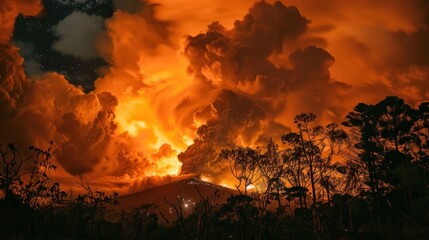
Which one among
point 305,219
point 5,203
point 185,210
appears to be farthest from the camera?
point 185,210

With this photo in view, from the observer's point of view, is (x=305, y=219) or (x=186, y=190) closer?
(x=305, y=219)

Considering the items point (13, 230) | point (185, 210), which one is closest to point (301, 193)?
point (13, 230)

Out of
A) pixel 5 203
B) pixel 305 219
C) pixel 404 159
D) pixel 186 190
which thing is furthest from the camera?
pixel 186 190

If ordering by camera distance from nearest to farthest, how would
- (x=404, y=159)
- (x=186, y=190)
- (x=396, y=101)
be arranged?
(x=404, y=159), (x=396, y=101), (x=186, y=190)

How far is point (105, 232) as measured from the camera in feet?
102

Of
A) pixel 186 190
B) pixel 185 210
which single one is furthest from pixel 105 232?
pixel 186 190

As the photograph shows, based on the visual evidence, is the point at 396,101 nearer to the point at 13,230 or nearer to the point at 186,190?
the point at 13,230

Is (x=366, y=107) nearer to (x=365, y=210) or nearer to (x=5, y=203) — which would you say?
(x=365, y=210)

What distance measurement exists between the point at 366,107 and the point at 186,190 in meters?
106

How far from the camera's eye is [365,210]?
31641 millimetres

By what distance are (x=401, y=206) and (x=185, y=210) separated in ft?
327

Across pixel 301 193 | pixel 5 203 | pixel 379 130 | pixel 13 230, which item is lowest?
pixel 13 230

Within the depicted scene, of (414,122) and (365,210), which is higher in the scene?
(414,122)

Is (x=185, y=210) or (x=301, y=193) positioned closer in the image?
(x=301, y=193)
